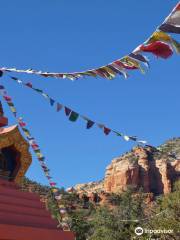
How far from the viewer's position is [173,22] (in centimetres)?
532

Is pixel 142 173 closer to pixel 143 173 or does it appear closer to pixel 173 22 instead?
pixel 143 173

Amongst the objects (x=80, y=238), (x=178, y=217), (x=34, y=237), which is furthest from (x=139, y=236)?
(x=34, y=237)

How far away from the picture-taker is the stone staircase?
9.56 meters

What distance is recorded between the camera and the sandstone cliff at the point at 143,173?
266 feet

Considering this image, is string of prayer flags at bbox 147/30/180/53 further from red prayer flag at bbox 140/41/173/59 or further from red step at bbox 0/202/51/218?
red step at bbox 0/202/51/218

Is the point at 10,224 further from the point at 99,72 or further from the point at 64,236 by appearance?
the point at 99,72

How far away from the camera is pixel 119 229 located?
35.6m

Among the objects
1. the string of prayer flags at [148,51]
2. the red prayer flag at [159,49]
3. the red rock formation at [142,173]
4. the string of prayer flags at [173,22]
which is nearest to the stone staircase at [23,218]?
the string of prayer flags at [148,51]

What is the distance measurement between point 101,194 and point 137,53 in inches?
2734

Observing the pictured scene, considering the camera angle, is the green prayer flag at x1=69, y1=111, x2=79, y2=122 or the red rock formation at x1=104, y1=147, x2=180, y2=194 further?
the red rock formation at x1=104, y1=147, x2=180, y2=194

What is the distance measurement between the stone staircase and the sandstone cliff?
67775mm

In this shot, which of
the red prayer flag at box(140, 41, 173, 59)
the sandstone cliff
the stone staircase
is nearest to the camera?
the red prayer flag at box(140, 41, 173, 59)

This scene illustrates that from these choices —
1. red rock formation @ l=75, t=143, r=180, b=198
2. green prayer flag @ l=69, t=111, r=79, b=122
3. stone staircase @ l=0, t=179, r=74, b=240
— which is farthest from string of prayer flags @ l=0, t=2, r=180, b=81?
red rock formation @ l=75, t=143, r=180, b=198

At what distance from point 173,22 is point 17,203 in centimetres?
734
